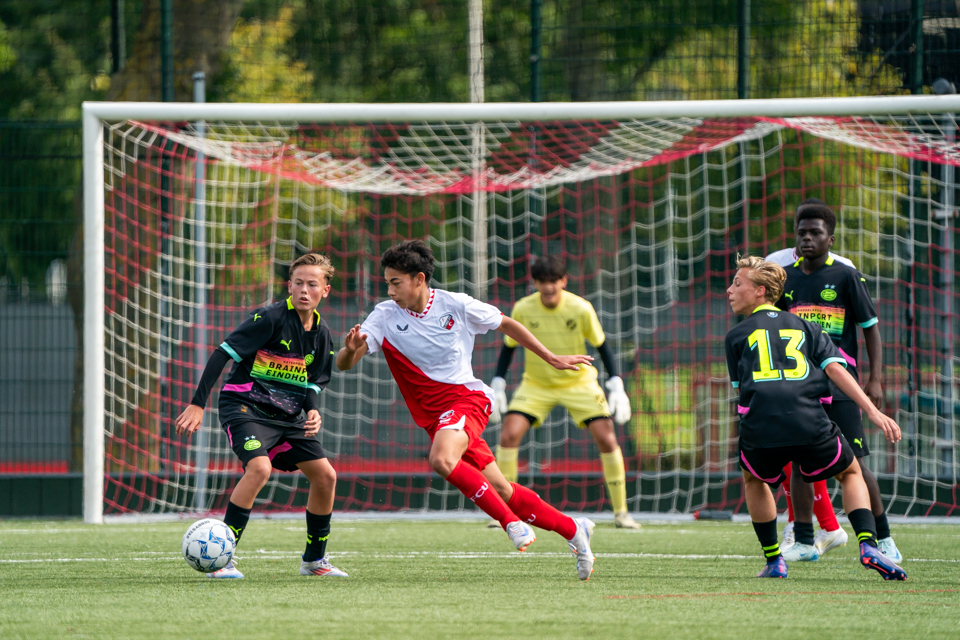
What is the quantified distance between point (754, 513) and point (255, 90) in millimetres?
12939

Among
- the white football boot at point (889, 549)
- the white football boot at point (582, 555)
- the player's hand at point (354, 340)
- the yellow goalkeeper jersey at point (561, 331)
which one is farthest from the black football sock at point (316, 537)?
the yellow goalkeeper jersey at point (561, 331)

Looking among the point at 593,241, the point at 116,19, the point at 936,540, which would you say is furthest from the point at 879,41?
the point at 116,19

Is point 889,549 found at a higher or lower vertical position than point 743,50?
lower

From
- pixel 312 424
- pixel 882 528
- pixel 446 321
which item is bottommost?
pixel 882 528

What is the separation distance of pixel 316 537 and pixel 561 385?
3.33 metres

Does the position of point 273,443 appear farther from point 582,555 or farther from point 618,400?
point 618,400

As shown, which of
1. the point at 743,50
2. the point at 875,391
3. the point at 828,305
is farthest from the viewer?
the point at 743,50

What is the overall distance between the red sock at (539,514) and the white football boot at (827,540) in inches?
70.1

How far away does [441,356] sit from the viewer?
17.5 ft

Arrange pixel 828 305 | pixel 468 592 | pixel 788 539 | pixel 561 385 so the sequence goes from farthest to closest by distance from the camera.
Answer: pixel 561 385 → pixel 788 539 → pixel 828 305 → pixel 468 592

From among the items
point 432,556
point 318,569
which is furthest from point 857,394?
point 318,569

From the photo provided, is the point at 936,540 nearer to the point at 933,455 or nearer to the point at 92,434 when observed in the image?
the point at 933,455

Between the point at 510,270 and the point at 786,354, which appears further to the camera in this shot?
the point at 510,270

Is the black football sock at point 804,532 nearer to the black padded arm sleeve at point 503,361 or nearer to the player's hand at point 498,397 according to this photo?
the player's hand at point 498,397
